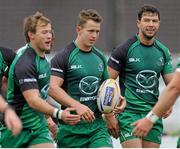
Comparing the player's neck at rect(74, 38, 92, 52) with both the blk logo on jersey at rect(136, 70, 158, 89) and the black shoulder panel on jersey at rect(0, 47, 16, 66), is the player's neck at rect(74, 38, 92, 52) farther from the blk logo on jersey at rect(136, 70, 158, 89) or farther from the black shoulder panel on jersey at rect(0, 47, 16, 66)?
the blk logo on jersey at rect(136, 70, 158, 89)

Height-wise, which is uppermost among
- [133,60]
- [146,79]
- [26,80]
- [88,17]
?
[88,17]

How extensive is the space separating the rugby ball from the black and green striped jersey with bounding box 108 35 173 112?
0.74m

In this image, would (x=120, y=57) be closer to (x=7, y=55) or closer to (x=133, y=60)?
(x=133, y=60)

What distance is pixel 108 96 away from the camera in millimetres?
10953

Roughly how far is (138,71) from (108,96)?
954mm

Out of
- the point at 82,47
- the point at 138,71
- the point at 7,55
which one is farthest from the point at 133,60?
the point at 7,55

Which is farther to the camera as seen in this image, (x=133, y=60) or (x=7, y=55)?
(x=133, y=60)

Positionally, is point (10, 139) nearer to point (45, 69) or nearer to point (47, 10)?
point (45, 69)

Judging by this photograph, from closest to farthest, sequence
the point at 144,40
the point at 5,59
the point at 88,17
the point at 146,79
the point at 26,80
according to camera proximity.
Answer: the point at 26,80
the point at 5,59
the point at 88,17
the point at 146,79
the point at 144,40

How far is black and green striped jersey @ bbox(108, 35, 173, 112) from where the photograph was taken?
38.5 feet

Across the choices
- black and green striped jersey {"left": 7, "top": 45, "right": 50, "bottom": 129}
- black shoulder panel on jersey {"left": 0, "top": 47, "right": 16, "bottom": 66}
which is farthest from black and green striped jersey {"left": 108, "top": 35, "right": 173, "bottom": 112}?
black and green striped jersey {"left": 7, "top": 45, "right": 50, "bottom": 129}

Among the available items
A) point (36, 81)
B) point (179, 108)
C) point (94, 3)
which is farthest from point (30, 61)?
point (94, 3)

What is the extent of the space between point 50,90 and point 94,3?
839cm

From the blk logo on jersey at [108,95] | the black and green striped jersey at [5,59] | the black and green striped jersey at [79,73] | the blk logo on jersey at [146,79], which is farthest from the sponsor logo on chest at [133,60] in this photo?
the black and green striped jersey at [5,59]
